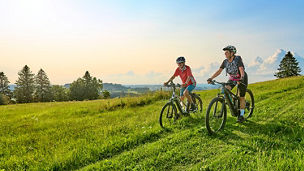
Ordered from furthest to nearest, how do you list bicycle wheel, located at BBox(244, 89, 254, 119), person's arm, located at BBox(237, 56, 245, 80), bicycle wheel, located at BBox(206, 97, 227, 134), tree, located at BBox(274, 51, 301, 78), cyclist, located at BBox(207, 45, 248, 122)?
tree, located at BBox(274, 51, 301, 78)
bicycle wheel, located at BBox(244, 89, 254, 119)
cyclist, located at BBox(207, 45, 248, 122)
person's arm, located at BBox(237, 56, 245, 80)
bicycle wheel, located at BBox(206, 97, 227, 134)

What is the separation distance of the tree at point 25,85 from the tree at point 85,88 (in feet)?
49.3

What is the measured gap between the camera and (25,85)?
6238 centimetres

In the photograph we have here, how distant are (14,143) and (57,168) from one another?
3196 millimetres

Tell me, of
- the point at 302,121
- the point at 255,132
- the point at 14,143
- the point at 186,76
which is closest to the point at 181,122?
the point at 186,76

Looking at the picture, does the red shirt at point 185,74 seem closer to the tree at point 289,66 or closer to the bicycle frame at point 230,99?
the bicycle frame at point 230,99

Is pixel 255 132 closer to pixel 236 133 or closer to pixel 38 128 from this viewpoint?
pixel 236 133

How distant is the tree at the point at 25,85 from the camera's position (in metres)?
60.8

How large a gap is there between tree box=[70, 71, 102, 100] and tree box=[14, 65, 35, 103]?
592 inches

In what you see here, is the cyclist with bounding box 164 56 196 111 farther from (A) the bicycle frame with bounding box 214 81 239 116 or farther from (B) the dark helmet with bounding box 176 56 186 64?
(A) the bicycle frame with bounding box 214 81 239 116

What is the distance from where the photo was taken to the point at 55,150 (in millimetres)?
5438

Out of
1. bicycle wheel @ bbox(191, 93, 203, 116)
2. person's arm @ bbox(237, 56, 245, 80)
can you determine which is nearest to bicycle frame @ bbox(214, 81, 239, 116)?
person's arm @ bbox(237, 56, 245, 80)

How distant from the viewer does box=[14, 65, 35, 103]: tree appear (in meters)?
60.8

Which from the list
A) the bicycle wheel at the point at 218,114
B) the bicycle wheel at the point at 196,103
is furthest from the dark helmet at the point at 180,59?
the bicycle wheel at the point at 218,114

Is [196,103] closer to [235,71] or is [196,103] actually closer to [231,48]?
[235,71]
